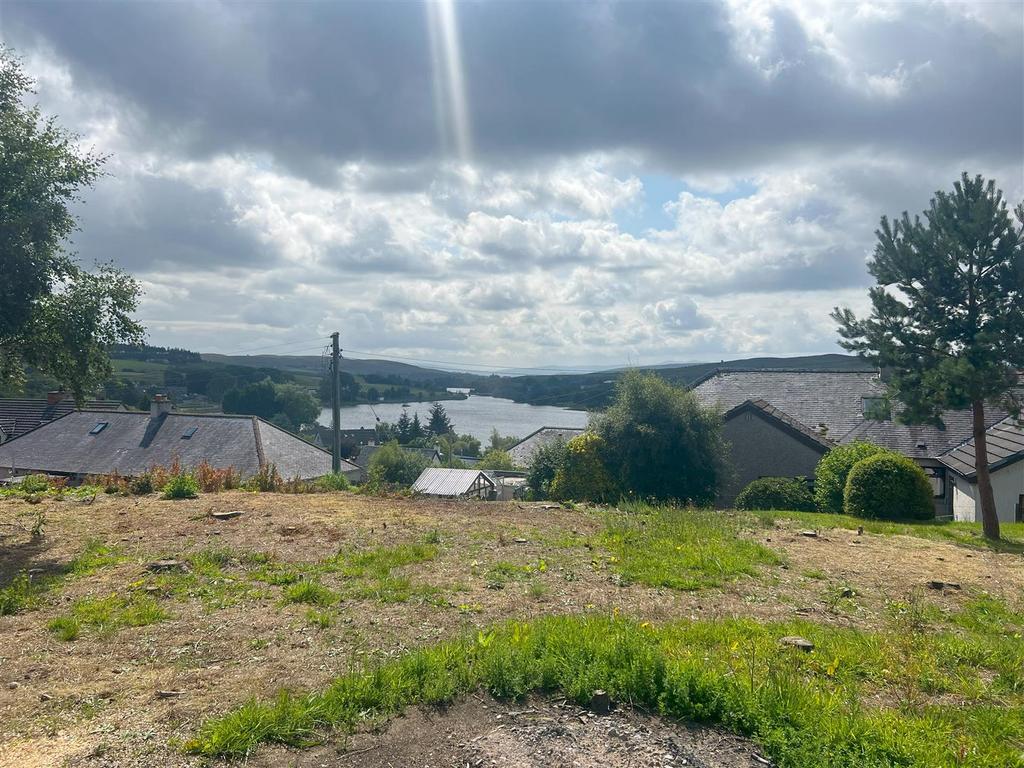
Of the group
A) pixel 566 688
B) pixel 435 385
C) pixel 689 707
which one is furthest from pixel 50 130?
pixel 435 385

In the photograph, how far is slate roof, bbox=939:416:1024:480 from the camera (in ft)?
71.7

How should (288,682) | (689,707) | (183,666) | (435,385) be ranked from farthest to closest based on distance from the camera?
(435,385) < (183,666) < (288,682) < (689,707)

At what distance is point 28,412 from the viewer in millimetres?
43500

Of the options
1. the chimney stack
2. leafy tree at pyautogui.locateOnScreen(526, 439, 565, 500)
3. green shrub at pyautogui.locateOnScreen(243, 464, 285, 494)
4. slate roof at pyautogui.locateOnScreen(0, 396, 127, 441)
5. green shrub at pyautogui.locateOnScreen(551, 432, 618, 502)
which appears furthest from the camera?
slate roof at pyautogui.locateOnScreen(0, 396, 127, 441)

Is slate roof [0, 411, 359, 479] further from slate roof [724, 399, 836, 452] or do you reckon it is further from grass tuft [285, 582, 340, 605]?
grass tuft [285, 582, 340, 605]

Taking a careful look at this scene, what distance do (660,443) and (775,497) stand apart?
145 inches

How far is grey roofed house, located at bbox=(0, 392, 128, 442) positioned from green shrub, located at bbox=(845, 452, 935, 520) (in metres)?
38.9

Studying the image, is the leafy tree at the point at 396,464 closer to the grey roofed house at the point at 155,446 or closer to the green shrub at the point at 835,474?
the grey roofed house at the point at 155,446

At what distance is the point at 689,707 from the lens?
437cm

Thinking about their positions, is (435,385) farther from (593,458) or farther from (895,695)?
(895,695)

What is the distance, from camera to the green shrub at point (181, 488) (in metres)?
13.5

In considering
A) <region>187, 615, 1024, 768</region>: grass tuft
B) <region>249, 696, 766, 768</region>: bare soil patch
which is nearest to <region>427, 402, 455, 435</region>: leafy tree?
<region>187, 615, 1024, 768</region>: grass tuft

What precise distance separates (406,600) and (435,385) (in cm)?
11283

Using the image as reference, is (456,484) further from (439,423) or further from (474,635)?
(439,423)
